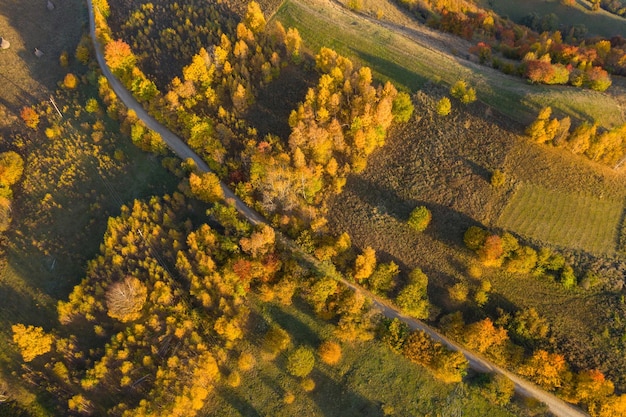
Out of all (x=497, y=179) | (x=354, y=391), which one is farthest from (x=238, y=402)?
(x=497, y=179)

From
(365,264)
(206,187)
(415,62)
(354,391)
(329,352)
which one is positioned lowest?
(354,391)

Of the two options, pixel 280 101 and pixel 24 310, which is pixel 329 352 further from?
pixel 24 310

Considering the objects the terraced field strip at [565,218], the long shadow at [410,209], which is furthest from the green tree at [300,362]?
the terraced field strip at [565,218]

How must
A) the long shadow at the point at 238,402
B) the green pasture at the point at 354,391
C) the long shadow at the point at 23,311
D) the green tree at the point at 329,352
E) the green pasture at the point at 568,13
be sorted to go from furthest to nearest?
the green pasture at the point at 568,13, the long shadow at the point at 23,311, the green tree at the point at 329,352, the long shadow at the point at 238,402, the green pasture at the point at 354,391

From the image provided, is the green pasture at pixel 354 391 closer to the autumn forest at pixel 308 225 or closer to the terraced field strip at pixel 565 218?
the autumn forest at pixel 308 225

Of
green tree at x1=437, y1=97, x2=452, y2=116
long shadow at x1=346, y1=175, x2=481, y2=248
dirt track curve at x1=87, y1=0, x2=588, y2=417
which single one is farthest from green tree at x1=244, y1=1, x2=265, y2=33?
green tree at x1=437, y1=97, x2=452, y2=116

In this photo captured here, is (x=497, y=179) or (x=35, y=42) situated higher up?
(x=497, y=179)
